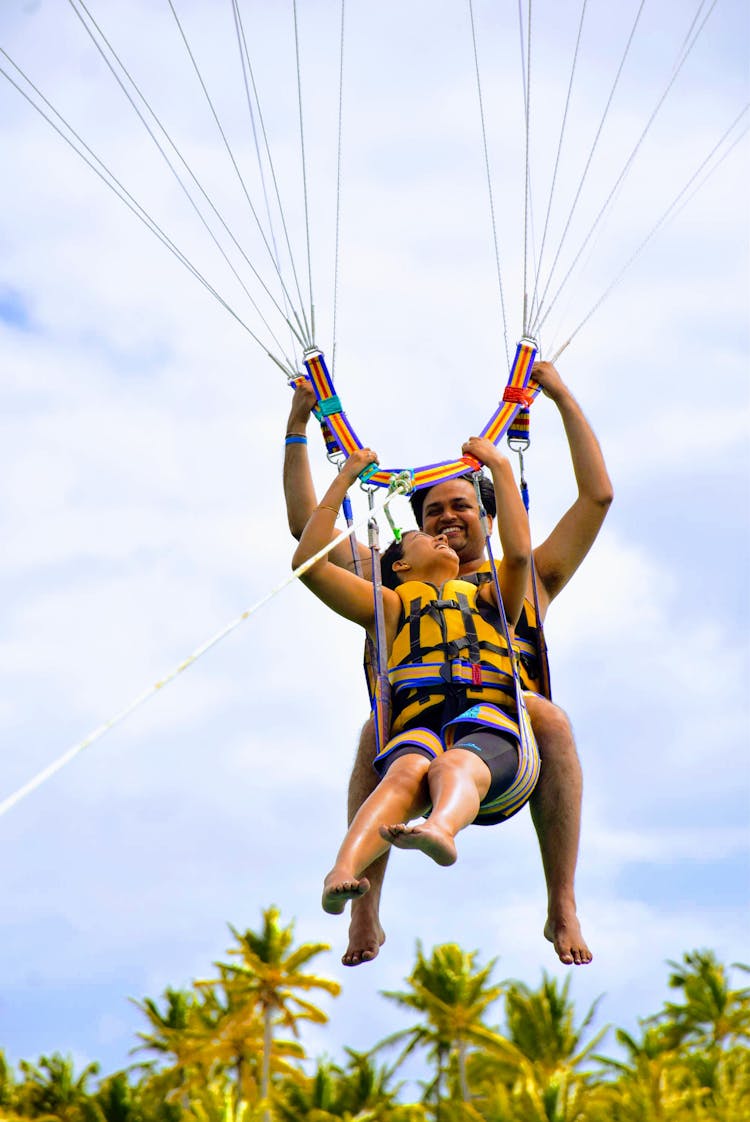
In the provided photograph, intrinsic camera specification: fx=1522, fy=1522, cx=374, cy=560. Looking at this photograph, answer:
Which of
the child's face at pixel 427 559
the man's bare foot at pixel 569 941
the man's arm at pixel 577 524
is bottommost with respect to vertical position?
the man's bare foot at pixel 569 941

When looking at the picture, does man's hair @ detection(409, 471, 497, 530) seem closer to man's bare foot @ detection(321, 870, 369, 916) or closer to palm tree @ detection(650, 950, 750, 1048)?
man's bare foot @ detection(321, 870, 369, 916)

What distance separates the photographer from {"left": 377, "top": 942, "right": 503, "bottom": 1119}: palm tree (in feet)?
98.5

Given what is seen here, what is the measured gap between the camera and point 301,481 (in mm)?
6809

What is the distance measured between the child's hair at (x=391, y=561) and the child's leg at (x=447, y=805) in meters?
1.03

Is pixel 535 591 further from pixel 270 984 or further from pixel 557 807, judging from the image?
pixel 270 984

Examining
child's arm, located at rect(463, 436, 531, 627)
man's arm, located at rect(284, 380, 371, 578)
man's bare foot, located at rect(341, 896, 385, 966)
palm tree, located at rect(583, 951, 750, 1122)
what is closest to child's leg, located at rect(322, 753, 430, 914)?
man's bare foot, located at rect(341, 896, 385, 966)

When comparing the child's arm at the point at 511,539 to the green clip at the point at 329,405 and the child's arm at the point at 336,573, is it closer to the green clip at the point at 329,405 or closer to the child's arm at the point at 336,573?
the child's arm at the point at 336,573

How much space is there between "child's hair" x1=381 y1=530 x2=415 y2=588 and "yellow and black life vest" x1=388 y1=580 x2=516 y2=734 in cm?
34

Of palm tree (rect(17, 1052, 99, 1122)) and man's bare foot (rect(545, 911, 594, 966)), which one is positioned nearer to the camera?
man's bare foot (rect(545, 911, 594, 966))

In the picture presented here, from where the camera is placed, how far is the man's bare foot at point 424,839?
5.23 m

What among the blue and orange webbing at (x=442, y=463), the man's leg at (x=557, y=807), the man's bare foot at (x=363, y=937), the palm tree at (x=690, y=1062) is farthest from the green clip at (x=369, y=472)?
the palm tree at (x=690, y=1062)

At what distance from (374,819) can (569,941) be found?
3.82ft

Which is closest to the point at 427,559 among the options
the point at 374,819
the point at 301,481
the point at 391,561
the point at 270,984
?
the point at 391,561

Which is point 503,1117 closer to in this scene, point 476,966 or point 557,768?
point 476,966
